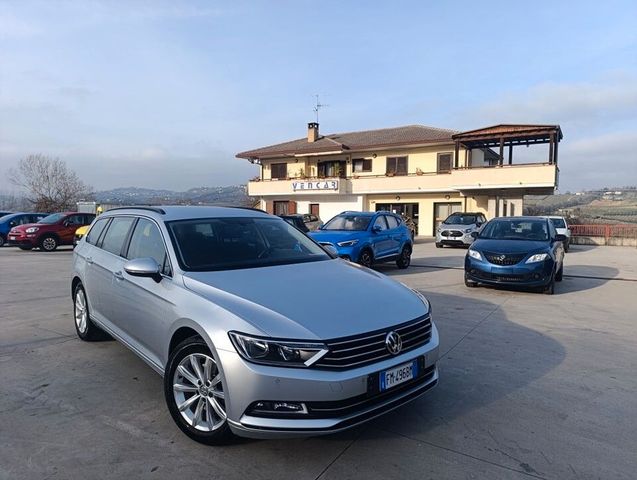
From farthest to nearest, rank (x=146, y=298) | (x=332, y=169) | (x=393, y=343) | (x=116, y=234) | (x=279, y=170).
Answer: (x=279, y=170) < (x=332, y=169) < (x=116, y=234) < (x=146, y=298) < (x=393, y=343)

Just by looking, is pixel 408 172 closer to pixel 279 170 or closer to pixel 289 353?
pixel 279 170

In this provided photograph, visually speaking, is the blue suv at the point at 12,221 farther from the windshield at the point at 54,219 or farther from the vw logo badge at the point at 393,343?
the vw logo badge at the point at 393,343

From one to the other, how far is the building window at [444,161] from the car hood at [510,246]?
19.8 meters

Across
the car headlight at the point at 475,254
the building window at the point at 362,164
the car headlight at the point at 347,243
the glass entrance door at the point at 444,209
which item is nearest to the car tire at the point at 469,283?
the car headlight at the point at 475,254

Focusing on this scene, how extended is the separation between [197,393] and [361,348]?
121cm

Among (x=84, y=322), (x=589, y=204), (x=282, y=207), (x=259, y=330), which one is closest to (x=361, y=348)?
(x=259, y=330)

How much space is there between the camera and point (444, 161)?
2852cm

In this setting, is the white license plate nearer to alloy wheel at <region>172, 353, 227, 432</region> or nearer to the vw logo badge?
the vw logo badge

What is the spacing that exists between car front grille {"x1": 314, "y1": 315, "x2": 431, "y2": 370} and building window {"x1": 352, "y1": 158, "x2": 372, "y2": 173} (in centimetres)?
2916

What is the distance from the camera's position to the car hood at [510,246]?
870 cm

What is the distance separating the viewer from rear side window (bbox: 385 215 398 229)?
1258 centimetres

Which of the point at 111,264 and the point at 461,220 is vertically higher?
the point at 111,264

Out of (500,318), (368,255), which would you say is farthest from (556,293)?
(368,255)

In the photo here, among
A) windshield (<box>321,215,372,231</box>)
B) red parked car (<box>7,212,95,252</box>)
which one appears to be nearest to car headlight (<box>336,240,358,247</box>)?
windshield (<box>321,215,372,231</box>)
